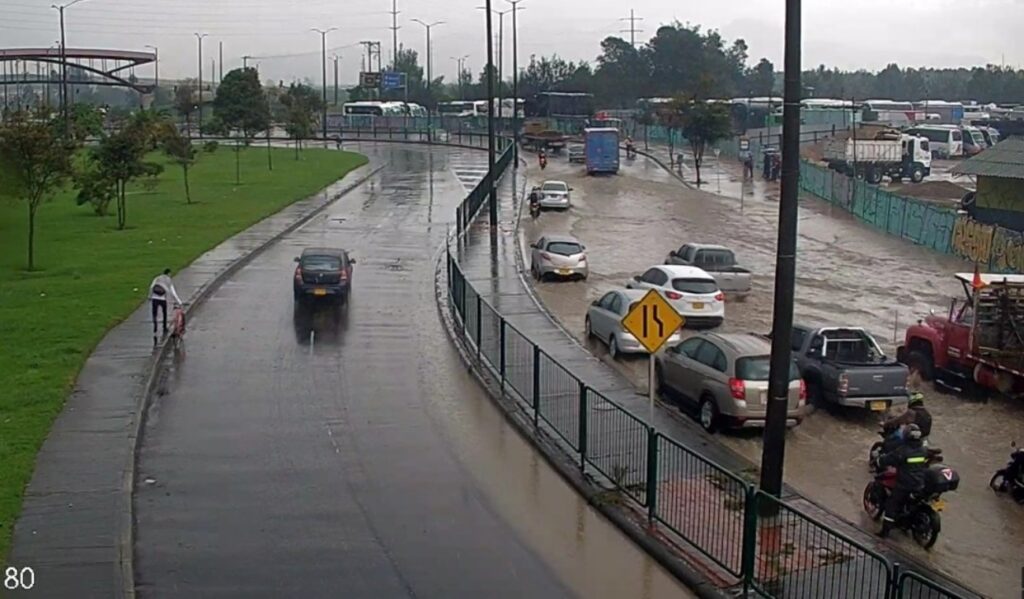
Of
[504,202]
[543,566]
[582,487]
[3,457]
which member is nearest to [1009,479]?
[582,487]

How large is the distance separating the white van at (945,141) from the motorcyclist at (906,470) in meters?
77.3

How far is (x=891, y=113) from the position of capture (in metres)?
119

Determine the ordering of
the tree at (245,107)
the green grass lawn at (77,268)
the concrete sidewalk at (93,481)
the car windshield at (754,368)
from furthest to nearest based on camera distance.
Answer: the tree at (245,107)
the car windshield at (754,368)
the green grass lawn at (77,268)
the concrete sidewalk at (93,481)

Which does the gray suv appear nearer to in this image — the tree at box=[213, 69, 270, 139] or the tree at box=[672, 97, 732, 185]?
the tree at box=[672, 97, 732, 185]

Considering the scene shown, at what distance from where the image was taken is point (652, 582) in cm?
1295

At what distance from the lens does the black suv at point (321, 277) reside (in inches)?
1197

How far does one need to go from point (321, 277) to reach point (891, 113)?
9872cm

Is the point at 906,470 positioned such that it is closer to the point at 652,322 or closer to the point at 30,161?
the point at 652,322

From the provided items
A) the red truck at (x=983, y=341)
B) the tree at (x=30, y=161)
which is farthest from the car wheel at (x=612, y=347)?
the tree at (x=30, y=161)

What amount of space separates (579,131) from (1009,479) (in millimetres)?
90347

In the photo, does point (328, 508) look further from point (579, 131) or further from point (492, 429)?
point (579, 131)

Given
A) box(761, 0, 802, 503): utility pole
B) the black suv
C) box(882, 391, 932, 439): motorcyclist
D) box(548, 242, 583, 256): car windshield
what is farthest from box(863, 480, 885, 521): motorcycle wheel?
box(548, 242, 583, 256): car windshield

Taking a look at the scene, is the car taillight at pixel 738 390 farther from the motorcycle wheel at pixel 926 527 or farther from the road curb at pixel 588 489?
the motorcycle wheel at pixel 926 527

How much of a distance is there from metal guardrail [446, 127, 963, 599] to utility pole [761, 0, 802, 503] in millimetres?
596
